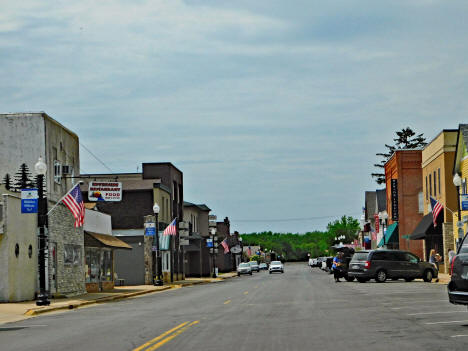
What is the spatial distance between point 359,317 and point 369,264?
23965 mm

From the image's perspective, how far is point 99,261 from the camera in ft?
143

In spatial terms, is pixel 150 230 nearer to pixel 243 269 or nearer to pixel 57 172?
pixel 57 172

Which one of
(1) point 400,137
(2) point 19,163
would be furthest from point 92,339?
(1) point 400,137

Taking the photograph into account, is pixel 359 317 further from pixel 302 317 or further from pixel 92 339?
pixel 92 339

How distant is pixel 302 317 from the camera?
1836cm

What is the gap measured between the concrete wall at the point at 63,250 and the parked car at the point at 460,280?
72.8 feet

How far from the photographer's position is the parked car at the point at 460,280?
14336 millimetres

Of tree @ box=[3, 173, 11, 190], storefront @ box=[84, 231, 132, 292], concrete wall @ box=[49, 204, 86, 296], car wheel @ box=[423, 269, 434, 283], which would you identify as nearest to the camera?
tree @ box=[3, 173, 11, 190]

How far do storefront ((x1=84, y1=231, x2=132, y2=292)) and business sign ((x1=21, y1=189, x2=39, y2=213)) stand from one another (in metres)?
13.4

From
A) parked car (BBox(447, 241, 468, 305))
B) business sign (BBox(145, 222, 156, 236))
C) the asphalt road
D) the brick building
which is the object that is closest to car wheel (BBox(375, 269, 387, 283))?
business sign (BBox(145, 222, 156, 236))

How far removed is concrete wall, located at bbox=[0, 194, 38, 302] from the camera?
29.0m

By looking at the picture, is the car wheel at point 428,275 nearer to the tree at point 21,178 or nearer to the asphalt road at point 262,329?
the asphalt road at point 262,329

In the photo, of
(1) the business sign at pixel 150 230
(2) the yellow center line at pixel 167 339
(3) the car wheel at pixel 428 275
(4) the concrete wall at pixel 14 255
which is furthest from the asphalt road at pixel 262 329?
(1) the business sign at pixel 150 230

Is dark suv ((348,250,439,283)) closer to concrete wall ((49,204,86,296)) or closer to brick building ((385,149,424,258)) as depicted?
concrete wall ((49,204,86,296))
